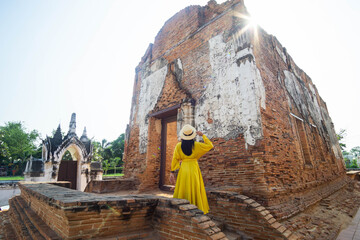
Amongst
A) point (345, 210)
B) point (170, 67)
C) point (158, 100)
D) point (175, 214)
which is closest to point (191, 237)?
point (175, 214)

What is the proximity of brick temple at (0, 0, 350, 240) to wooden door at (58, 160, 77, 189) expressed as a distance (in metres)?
3.36

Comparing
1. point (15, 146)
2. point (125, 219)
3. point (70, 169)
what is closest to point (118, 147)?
point (15, 146)

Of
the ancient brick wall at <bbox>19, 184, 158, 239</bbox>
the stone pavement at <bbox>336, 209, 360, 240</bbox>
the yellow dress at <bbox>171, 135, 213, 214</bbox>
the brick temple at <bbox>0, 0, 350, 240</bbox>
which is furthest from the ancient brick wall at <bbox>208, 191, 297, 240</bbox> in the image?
the stone pavement at <bbox>336, 209, 360, 240</bbox>

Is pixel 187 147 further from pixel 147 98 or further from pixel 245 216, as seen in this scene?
pixel 147 98

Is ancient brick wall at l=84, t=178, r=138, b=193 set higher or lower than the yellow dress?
lower

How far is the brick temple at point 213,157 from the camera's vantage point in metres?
2.12

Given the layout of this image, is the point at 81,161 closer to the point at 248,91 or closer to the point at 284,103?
the point at 248,91

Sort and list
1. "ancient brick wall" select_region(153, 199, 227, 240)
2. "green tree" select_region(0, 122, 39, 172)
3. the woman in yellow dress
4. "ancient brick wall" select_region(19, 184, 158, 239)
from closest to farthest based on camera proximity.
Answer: "ancient brick wall" select_region(19, 184, 158, 239)
"ancient brick wall" select_region(153, 199, 227, 240)
the woman in yellow dress
"green tree" select_region(0, 122, 39, 172)

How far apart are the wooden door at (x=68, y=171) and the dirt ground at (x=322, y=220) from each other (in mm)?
9073

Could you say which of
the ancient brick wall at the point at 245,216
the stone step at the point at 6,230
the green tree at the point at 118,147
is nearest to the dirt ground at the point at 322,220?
the ancient brick wall at the point at 245,216

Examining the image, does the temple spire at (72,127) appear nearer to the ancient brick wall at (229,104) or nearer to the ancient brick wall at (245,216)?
the ancient brick wall at (229,104)

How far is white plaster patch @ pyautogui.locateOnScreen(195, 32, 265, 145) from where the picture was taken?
4516mm

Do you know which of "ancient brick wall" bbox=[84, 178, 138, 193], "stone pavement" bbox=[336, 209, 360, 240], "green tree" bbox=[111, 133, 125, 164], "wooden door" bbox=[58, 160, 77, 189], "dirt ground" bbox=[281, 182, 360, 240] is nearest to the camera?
"dirt ground" bbox=[281, 182, 360, 240]

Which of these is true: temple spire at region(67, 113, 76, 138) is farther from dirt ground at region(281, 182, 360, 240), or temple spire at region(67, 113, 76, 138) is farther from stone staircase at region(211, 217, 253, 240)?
dirt ground at region(281, 182, 360, 240)
